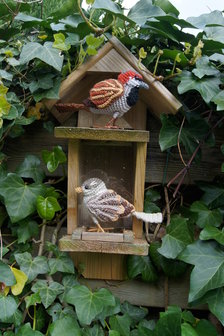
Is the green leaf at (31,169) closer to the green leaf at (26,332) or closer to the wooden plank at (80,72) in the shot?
the wooden plank at (80,72)

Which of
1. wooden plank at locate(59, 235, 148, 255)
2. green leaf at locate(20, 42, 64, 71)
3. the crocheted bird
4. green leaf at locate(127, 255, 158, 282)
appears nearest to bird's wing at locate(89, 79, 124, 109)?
the crocheted bird

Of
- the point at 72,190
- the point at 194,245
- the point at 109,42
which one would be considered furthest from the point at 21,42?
the point at 194,245

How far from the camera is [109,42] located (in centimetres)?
102

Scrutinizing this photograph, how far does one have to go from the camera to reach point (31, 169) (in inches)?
44.8

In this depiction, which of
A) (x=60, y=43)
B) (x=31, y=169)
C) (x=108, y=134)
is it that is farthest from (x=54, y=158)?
(x=60, y=43)

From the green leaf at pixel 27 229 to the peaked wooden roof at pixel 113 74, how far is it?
13.1 inches

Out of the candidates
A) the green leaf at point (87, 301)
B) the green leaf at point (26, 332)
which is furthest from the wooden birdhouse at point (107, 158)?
the green leaf at point (26, 332)

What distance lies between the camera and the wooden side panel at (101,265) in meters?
1.15

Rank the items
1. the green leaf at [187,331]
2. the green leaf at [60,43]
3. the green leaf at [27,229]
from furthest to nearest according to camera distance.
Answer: the green leaf at [27,229] → the green leaf at [60,43] → the green leaf at [187,331]

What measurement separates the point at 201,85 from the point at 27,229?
640mm

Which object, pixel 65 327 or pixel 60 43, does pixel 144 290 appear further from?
pixel 60 43

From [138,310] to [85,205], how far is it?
1.24 feet

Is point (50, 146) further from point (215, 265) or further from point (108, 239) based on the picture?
point (215, 265)

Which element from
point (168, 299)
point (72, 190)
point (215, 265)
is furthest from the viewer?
point (168, 299)
